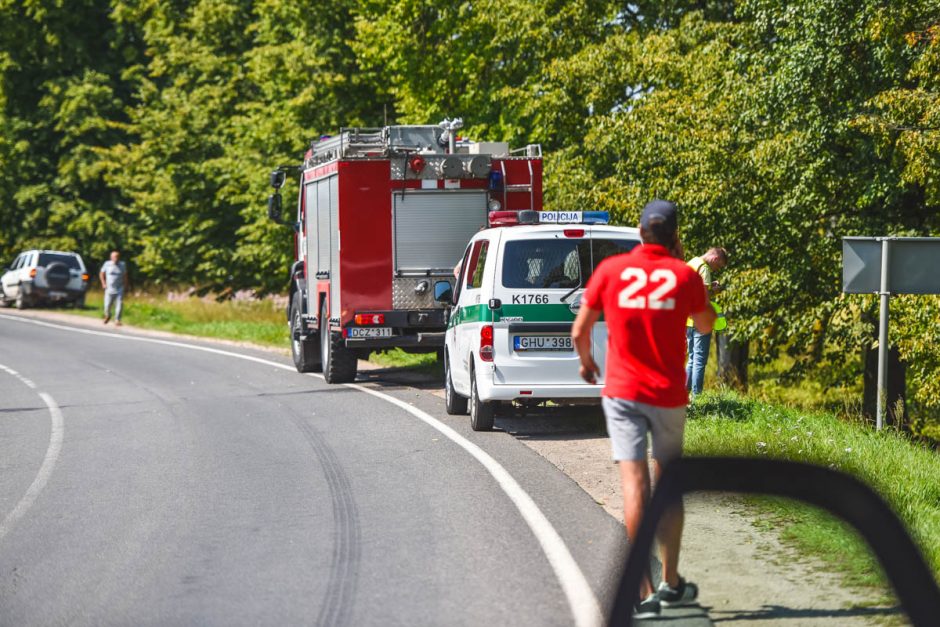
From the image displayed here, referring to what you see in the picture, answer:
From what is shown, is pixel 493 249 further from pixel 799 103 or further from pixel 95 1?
pixel 95 1

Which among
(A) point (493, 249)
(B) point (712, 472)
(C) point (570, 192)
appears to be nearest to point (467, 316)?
(A) point (493, 249)

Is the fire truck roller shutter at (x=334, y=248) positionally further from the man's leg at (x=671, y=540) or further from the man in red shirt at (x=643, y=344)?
the man's leg at (x=671, y=540)

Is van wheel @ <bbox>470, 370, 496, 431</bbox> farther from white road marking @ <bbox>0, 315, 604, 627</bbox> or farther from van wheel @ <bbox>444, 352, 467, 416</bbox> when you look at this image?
van wheel @ <bbox>444, 352, 467, 416</bbox>

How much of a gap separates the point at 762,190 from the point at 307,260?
298 inches

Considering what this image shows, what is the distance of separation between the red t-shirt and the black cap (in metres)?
0.15

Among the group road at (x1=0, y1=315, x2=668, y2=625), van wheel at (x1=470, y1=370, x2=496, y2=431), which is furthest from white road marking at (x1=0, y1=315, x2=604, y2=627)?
van wheel at (x1=470, y1=370, x2=496, y2=431)

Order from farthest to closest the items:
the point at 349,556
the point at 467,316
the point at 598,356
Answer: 1. the point at 467,316
2. the point at 598,356
3. the point at 349,556

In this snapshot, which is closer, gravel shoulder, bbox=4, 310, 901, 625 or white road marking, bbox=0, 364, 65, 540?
gravel shoulder, bbox=4, 310, 901, 625

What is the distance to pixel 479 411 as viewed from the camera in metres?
12.5

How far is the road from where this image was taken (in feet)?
20.7

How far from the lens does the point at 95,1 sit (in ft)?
164

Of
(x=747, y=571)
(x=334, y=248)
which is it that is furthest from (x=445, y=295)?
(x=747, y=571)

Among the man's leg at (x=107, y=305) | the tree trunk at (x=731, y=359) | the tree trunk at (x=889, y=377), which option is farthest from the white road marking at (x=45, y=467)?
the man's leg at (x=107, y=305)

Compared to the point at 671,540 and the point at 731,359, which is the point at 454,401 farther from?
the point at 731,359
